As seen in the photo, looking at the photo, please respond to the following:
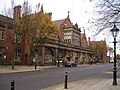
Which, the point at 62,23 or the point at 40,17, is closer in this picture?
the point at 40,17

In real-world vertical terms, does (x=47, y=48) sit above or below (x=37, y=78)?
above

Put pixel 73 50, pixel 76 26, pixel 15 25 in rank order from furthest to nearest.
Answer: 1. pixel 76 26
2. pixel 73 50
3. pixel 15 25

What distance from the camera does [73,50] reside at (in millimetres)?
78562

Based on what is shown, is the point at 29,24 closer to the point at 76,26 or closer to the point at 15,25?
the point at 15,25

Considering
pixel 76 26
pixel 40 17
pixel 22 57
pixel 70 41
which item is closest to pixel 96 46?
pixel 76 26

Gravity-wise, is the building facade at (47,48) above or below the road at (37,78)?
above

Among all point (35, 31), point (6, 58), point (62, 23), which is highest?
point (62, 23)

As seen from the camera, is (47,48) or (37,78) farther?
(47,48)

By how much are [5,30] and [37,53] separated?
10.9 m

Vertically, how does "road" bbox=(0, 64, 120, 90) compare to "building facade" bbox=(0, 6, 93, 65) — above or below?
below

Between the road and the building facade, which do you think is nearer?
the road

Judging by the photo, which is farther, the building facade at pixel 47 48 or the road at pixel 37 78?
the building facade at pixel 47 48

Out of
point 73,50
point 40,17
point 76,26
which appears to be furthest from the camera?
point 76,26

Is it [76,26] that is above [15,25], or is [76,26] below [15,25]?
above
